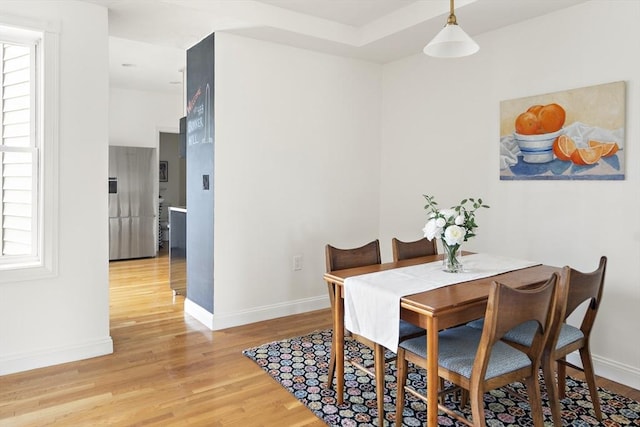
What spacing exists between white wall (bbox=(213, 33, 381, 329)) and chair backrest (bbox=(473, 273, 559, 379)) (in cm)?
245

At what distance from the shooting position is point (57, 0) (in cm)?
289

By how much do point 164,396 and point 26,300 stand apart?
115 centimetres

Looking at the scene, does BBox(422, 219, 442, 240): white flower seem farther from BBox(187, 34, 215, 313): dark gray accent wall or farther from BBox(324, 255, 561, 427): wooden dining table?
BBox(187, 34, 215, 313): dark gray accent wall

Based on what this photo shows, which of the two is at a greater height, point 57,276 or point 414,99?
point 414,99

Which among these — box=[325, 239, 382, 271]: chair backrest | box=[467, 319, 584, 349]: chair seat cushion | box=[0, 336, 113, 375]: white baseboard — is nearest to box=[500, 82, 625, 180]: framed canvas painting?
box=[467, 319, 584, 349]: chair seat cushion

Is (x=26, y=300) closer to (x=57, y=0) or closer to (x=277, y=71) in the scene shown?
(x=57, y=0)

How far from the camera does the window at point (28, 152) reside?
291 centimetres

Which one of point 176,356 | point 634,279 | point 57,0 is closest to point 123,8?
point 57,0

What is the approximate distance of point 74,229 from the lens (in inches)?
120

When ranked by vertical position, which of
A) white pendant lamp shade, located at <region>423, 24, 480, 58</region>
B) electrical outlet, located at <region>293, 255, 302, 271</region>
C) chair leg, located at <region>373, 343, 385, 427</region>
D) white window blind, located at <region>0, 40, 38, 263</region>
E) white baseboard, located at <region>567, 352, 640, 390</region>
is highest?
white pendant lamp shade, located at <region>423, 24, 480, 58</region>

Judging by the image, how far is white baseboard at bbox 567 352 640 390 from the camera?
278 centimetres

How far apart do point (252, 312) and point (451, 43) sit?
2.70 metres

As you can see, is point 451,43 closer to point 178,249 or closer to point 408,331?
point 408,331

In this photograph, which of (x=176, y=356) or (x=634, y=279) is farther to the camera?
(x=176, y=356)
